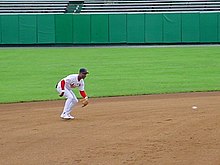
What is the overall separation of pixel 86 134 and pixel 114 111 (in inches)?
151

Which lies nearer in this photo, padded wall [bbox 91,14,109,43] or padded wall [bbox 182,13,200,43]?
padded wall [bbox 182,13,200,43]

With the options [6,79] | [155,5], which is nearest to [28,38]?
[155,5]

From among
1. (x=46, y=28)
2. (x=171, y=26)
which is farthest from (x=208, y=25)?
(x=46, y=28)

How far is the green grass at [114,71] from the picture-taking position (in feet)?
75.0

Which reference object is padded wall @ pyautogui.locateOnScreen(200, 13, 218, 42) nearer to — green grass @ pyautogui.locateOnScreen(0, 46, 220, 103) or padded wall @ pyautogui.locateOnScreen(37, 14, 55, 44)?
green grass @ pyautogui.locateOnScreen(0, 46, 220, 103)

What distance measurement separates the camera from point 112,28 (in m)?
48.8

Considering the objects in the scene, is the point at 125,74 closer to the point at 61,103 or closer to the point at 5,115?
the point at 61,103

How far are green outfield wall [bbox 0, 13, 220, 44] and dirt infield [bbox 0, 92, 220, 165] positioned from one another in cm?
2990

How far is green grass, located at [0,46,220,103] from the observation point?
75.0 ft

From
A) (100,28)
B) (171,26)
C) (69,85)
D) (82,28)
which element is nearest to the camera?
(69,85)

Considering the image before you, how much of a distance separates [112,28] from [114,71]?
756 inches

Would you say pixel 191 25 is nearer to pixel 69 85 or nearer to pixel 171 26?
pixel 171 26

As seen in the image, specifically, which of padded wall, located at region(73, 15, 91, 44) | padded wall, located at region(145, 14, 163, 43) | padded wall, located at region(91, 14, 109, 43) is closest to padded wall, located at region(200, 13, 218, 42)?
padded wall, located at region(145, 14, 163, 43)

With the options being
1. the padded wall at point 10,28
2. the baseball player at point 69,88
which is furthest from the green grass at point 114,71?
the padded wall at point 10,28
